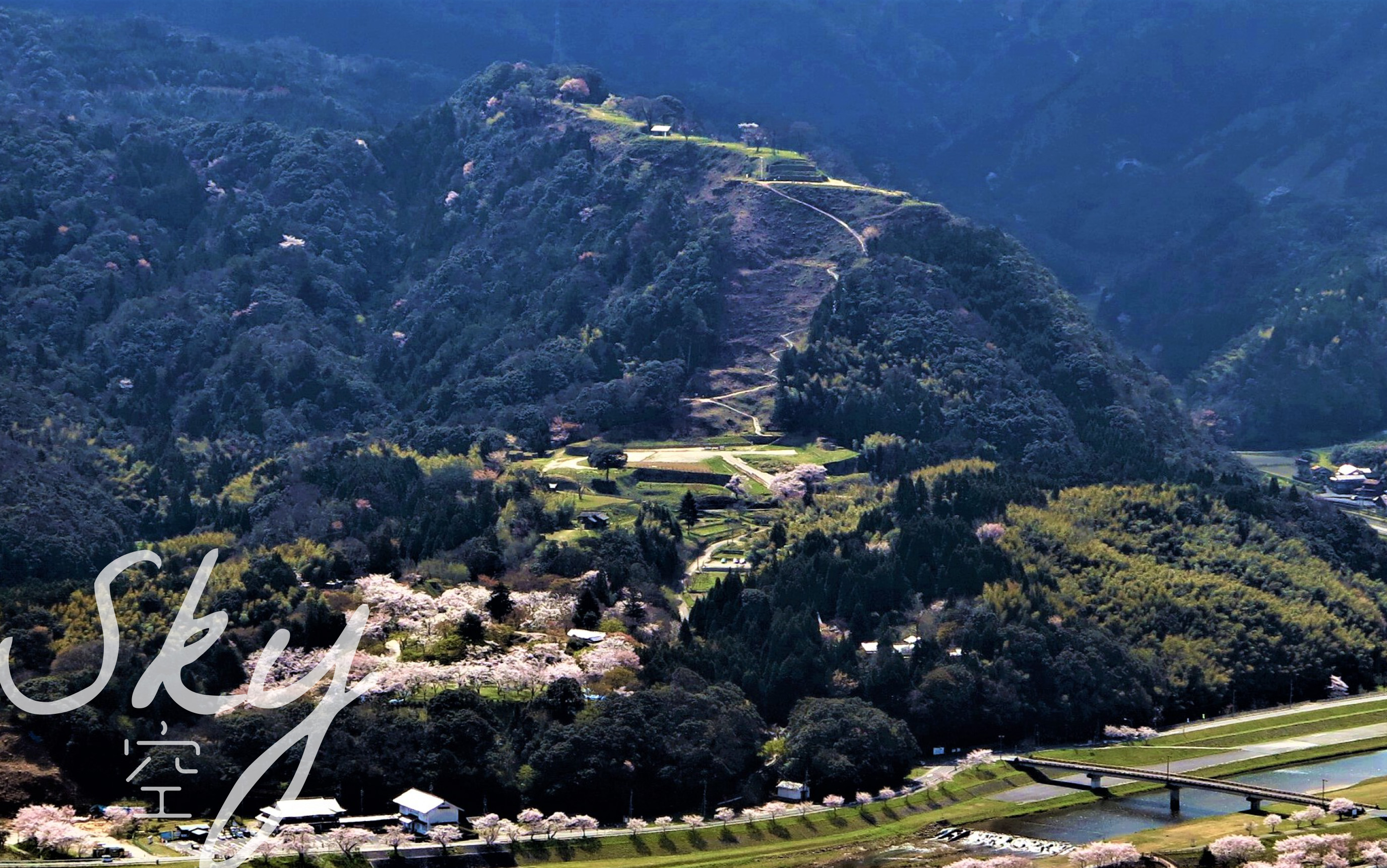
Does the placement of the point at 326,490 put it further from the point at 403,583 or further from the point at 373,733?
the point at 373,733

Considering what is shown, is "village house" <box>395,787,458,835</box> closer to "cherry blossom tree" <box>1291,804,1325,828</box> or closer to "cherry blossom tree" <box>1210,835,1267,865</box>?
"cherry blossom tree" <box>1210,835,1267,865</box>

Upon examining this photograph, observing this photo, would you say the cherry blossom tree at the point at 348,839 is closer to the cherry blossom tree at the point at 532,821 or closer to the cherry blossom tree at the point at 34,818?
the cherry blossom tree at the point at 532,821

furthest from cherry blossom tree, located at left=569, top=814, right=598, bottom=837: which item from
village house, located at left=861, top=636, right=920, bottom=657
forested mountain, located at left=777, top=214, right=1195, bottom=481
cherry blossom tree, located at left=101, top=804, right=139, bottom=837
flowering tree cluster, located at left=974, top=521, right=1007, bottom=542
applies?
forested mountain, located at left=777, top=214, right=1195, bottom=481

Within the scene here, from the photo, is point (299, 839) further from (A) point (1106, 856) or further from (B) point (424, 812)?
(A) point (1106, 856)

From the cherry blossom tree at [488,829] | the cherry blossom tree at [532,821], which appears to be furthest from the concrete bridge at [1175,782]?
the cherry blossom tree at [488,829]

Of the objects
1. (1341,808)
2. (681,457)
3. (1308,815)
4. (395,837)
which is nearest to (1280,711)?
(1308,815)

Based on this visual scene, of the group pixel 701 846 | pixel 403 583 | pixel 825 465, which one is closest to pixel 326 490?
pixel 403 583
